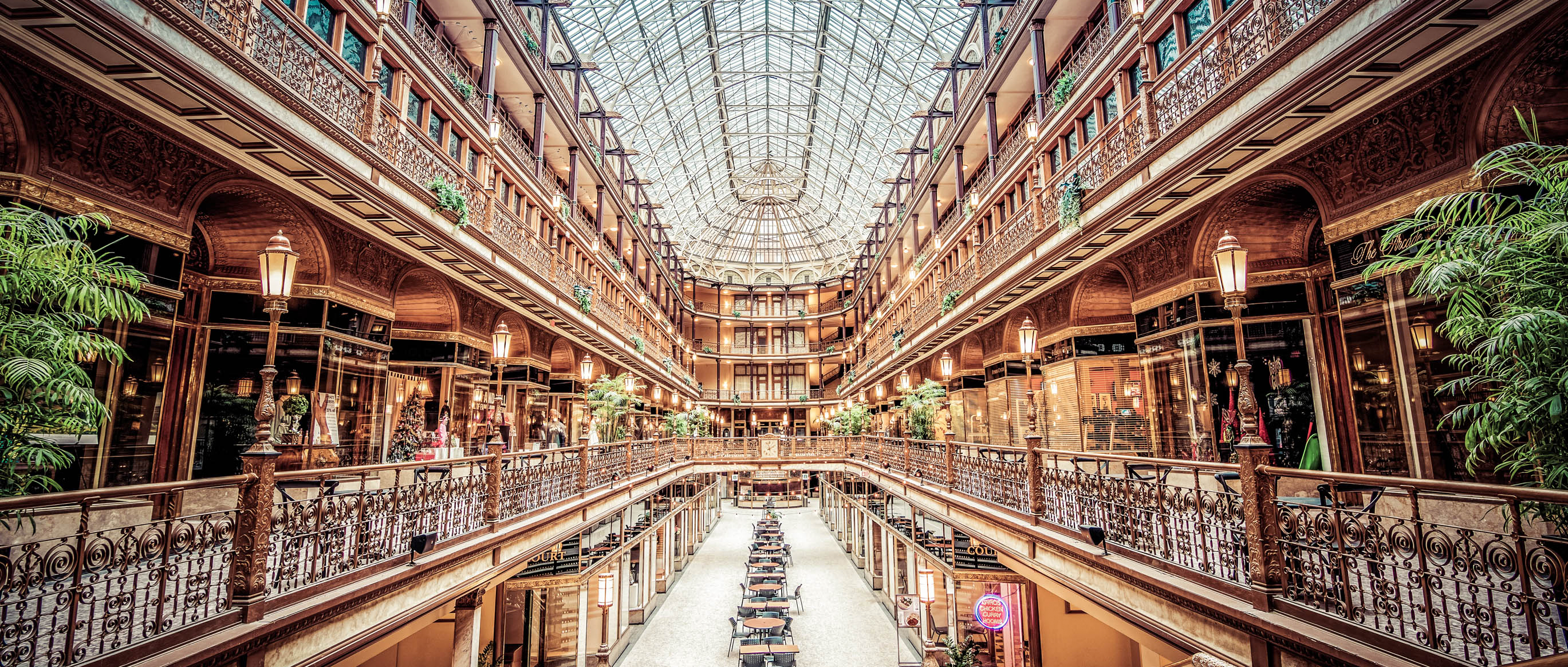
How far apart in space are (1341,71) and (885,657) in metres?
15.9

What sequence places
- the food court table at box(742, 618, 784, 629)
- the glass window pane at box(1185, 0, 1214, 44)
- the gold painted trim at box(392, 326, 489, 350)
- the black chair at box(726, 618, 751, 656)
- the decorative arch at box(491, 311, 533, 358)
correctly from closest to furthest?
1. the glass window pane at box(1185, 0, 1214, 44)
2. the gold painted trim at box(392, 326, 489, 350)
3. the food court table at box(742, 618, 784, 629)
4. the black chair at box(726, 618, 751, 656)
5. the decorative arch at box(491, 311, 533, 358)

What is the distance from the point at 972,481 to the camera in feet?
37.9

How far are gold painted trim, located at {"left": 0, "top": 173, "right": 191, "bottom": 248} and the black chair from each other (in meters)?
14.1

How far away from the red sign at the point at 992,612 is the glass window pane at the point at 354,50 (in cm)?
1641

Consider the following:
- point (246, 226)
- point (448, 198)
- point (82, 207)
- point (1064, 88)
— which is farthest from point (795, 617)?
point (82, 207)

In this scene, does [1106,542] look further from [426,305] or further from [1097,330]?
[426,305]

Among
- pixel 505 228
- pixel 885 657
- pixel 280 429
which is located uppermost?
pixel 505 228

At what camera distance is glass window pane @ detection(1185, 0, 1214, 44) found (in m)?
9.98

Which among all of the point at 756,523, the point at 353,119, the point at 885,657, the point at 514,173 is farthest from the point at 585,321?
the point at 756,523

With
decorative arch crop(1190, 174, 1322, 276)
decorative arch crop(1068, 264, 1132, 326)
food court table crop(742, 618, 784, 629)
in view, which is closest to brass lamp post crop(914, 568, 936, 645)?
food court table crop(742, 618, 784, 629)

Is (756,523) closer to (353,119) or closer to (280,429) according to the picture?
(280,429)

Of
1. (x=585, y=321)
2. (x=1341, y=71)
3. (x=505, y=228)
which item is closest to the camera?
(x=1341, y=71)

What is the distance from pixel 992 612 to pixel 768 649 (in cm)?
546

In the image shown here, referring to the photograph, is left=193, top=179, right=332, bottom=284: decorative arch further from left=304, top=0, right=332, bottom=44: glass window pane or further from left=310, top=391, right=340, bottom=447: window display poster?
left=304, top=0, right=332, bottom=44: glass window pane
